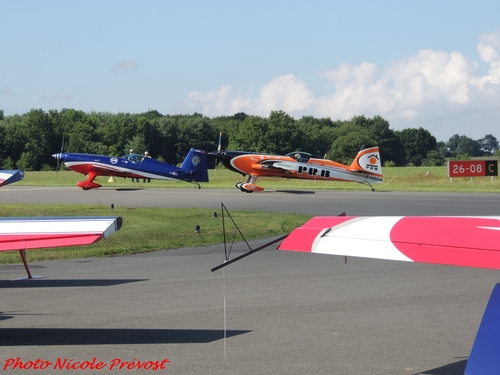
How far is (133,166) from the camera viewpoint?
37.3 m

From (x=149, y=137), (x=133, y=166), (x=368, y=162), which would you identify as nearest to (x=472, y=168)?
(x=368, y=162)

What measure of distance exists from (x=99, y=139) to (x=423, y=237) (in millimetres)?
98470

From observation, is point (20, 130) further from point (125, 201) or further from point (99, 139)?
point (125, 201)

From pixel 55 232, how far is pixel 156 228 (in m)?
12.9

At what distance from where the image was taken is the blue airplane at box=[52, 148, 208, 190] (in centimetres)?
3712

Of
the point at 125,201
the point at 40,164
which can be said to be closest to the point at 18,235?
the point at 125,201

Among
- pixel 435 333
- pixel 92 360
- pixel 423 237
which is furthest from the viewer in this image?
pixel 435 333

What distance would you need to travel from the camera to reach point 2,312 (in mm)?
7754

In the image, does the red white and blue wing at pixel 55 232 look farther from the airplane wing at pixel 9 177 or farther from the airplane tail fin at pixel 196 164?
the airplane tail fin at pixel 196 164

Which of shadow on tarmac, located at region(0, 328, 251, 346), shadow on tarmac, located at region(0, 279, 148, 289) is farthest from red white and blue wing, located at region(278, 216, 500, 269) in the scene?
shadow on tarmac, located at region(0, 279, 148, 289)

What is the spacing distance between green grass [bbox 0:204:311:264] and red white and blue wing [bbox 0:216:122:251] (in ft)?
24.5

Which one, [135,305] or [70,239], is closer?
[70,239]

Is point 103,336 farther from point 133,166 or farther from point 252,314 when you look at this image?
point 133,166

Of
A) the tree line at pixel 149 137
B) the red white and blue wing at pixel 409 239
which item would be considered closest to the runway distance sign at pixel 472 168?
the red white and blue wing at pixel 409 239
